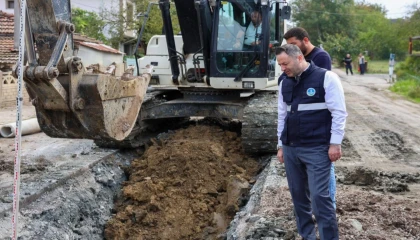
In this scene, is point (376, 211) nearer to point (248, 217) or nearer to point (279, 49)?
point (248, 217)

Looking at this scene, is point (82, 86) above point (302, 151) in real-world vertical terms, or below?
above

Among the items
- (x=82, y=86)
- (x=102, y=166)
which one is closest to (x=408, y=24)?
(x=102, y=166)

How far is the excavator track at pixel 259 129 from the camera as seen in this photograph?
7.49 metres

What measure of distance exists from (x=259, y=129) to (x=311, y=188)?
3.33 m

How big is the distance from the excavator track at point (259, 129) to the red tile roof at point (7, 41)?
36.5ft

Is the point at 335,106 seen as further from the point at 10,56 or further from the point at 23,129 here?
the point at 10,56

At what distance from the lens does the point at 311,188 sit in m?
4.20

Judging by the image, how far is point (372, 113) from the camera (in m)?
14.1

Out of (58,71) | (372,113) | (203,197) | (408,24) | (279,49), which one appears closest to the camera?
(279,49)

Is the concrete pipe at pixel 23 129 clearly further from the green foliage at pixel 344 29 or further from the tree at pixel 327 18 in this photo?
the tree at pixel 327 18

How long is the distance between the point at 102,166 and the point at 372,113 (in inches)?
345

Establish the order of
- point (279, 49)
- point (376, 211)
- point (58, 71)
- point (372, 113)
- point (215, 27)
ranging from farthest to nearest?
point (372, 113) < point (215, 27) < point (376, 211) < point (58, 71) < point (279, 49)

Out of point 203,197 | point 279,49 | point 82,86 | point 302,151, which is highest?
point 279,49

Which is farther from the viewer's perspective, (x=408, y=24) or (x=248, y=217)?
(x=408, y=24)
